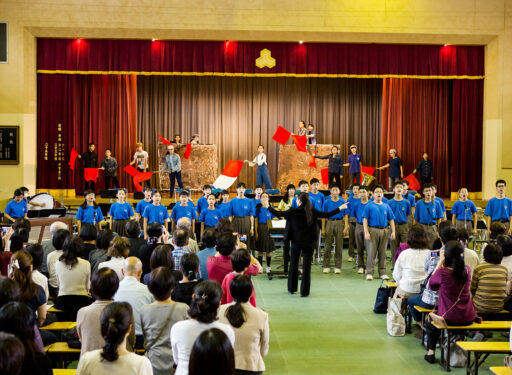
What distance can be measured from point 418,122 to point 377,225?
38.0 ft

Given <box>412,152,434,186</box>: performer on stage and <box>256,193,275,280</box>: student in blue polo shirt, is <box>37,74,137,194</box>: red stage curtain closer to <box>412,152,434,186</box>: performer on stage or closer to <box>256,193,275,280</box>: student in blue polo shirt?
<box>256,193,275,280</box>: student in blue polo shirt

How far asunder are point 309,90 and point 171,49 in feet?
21.1

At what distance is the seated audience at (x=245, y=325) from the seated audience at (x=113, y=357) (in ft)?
3.36

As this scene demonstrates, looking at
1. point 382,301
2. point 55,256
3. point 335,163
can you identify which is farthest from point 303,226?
point 335,163

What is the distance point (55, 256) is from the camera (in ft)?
23.3

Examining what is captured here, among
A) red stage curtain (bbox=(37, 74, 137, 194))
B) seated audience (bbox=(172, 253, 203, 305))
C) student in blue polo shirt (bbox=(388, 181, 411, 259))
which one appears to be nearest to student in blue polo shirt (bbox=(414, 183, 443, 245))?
student in blue polo shirt (bbox=(388, 181, 411, 259))

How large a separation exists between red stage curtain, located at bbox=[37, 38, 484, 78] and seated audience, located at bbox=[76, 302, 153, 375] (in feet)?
51.7

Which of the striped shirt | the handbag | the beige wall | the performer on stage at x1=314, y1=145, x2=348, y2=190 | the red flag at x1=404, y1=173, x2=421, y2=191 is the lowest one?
the handbag

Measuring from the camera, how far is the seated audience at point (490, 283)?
6629 mm

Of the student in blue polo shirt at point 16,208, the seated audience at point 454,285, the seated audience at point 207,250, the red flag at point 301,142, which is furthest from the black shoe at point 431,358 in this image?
the red flag at point 301,142

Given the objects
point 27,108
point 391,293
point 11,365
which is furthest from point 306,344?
point 27,108

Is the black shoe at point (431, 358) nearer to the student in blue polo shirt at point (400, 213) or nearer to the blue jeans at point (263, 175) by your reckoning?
the student in blue polo shirt at point (400, 213)

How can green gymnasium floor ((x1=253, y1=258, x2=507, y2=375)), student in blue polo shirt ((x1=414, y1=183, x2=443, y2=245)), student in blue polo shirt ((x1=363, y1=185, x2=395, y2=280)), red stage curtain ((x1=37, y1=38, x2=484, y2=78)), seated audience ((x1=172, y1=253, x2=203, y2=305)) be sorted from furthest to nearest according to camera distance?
red stage curtain ((x1=37, y1=38, x2=484, y2=78)) < student in blue polo shirt ((x1=414, y1=183, x2=443, y2=245)) < student in blue polo shirt ((x1=363, y1=185, x2=395, y2=280)) < green gymnasium floor ((x1=253, y1=258, x2=507, y2=375)) < seated audience ((x1=172, y1=253, x2=203, y2=305))

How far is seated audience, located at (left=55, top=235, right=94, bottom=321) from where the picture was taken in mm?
6238
